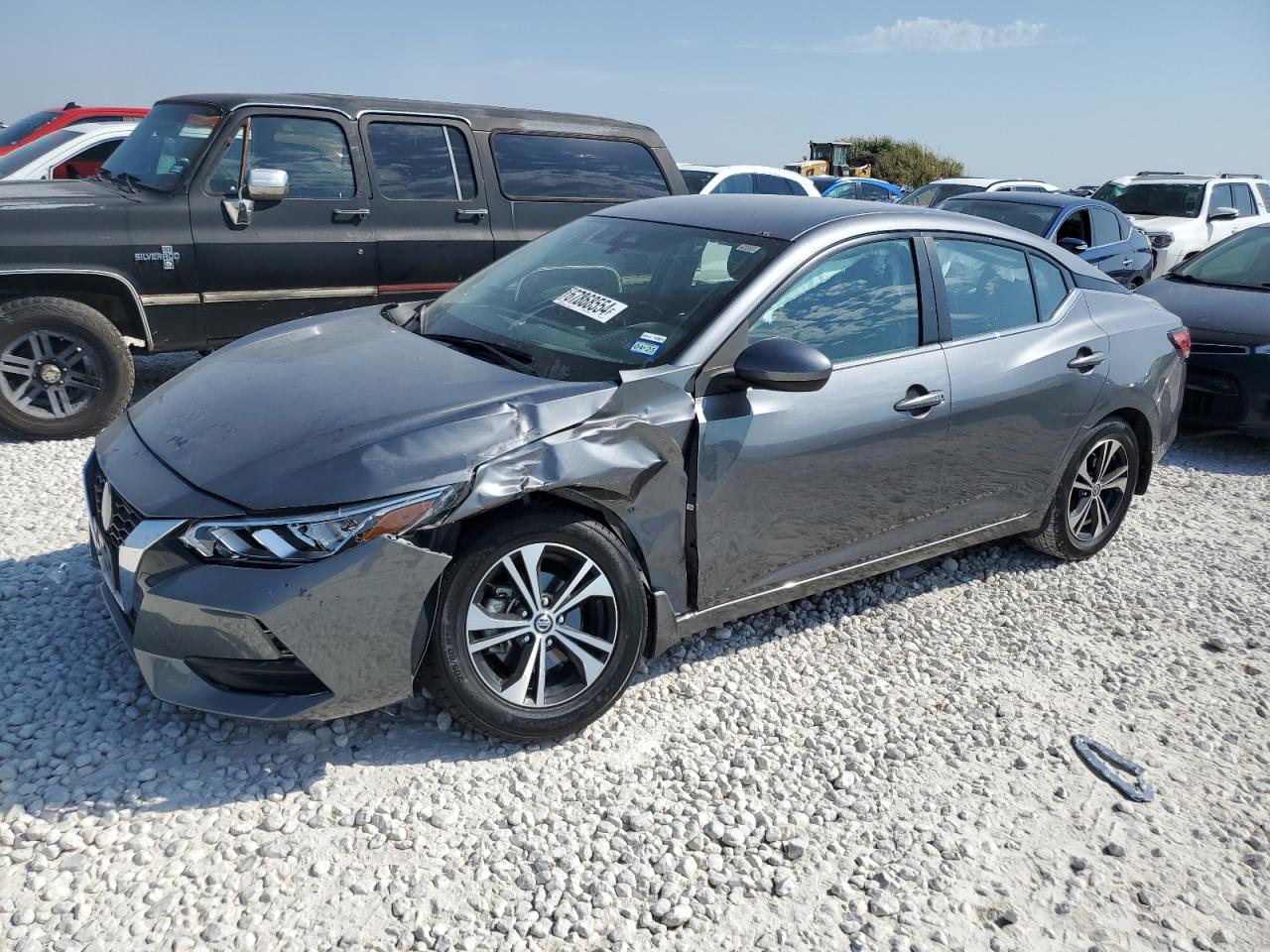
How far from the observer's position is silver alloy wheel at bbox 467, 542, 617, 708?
3090 mm

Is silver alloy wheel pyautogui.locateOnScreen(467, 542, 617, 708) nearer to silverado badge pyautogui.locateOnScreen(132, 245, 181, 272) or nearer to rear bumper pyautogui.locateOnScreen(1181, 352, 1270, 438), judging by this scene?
silverado badge pyautogui.locateOnScreen(132, 245, 181, 272)

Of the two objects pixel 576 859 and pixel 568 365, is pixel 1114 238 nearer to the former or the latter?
pixel 568 365

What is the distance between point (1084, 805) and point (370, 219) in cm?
542

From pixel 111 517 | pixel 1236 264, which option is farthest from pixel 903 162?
pixel 111 517

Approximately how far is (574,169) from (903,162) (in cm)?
3456

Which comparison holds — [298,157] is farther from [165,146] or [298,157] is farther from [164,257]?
[164,257]

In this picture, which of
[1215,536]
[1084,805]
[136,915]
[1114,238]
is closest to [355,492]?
[136,915]

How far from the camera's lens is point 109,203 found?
5.99m

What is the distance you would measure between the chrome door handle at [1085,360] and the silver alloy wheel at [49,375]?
203 inches

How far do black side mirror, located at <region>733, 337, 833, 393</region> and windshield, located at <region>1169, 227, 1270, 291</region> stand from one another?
574 cm

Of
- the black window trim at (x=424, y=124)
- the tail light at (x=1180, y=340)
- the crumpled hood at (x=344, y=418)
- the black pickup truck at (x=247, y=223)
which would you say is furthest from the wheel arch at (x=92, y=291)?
the tail light at (x=1180, y=340)

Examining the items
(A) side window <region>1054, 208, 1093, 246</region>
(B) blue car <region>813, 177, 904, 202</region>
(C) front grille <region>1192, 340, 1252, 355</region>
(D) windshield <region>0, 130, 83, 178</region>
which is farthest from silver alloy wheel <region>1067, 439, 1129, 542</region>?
(B) blue car <region>813, 177, 904, 202</region>

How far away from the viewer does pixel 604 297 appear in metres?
3.81

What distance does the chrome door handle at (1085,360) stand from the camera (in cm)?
449
